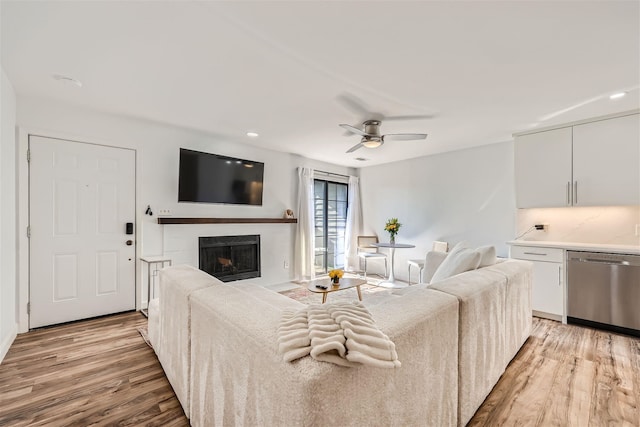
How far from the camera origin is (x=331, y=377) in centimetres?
76

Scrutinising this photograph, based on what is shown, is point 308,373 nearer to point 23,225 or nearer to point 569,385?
point 569,385

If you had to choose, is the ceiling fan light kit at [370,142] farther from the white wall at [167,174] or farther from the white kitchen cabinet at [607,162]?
the white kitchen cabinet at [607,162]

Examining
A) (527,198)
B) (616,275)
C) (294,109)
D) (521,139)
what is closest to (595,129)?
(521,139)

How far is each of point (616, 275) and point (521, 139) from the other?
187 cm

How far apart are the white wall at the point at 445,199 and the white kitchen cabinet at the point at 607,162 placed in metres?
0.88

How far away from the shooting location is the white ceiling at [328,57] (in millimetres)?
1591

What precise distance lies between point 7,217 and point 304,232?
367cm

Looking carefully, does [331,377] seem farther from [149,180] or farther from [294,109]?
[149,180]

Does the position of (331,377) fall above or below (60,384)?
above

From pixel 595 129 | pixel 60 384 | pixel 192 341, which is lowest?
pixel 60 384

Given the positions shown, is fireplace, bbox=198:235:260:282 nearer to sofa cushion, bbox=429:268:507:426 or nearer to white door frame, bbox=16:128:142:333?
white door frame, bbox=16:128:142:333

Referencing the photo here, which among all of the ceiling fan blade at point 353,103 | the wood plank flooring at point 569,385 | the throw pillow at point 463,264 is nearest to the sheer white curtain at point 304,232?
the ceiling fan blade at point 353,103

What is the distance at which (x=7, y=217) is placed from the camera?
243cm

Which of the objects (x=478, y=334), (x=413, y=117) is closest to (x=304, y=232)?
(x=413, y=117)
